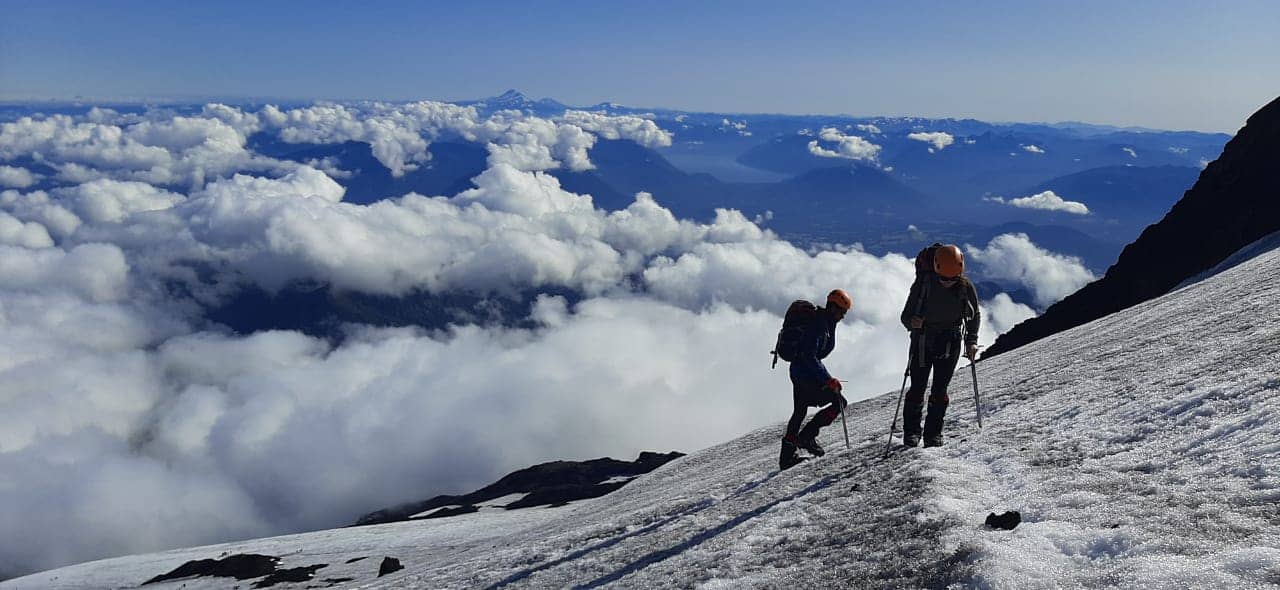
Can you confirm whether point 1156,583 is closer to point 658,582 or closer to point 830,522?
point 830,522

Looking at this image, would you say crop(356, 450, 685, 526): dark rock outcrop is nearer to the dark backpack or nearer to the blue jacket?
the blue jacket

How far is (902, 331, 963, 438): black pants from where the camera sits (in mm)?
12391

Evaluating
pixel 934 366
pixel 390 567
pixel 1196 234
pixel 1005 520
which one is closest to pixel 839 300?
pixel 934 366

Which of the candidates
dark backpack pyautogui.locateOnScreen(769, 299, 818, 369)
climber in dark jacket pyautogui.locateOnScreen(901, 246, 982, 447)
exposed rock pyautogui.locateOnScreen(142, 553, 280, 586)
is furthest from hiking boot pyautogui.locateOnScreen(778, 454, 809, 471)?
exposed rock pyautogui.locateOnScreen(142, 553, 280, 586)

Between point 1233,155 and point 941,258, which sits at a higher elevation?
point 1233,155

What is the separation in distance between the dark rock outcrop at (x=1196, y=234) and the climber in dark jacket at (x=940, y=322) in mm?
43216

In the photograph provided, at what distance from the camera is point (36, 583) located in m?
39.8

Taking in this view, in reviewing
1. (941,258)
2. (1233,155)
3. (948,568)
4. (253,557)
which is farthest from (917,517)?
(1233,155)

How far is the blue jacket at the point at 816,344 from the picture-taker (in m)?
14.1

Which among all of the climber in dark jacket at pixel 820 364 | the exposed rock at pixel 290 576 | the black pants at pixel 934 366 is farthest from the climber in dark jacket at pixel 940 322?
the exposed rock at pixel 290 576

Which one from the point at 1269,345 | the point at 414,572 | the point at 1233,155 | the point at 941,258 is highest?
the point at 1233,155

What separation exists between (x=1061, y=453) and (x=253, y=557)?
34149 mm

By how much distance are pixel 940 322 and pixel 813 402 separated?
354 centimetres

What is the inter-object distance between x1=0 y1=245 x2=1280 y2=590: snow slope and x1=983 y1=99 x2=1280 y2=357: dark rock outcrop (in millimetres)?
33569
